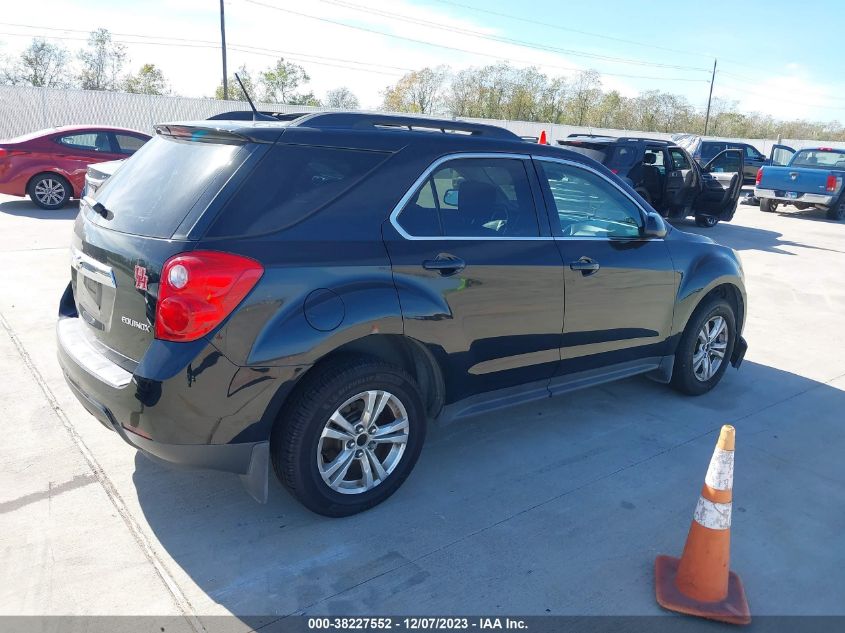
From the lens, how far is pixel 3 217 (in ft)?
36.2

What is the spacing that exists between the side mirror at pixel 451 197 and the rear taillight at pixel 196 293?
1211mm

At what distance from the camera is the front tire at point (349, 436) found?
3.02m

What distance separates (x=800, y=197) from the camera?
16.8 metres

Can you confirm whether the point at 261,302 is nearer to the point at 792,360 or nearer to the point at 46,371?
the point at 46,371

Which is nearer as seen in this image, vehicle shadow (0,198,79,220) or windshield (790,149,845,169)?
vehicle shadow (0,198,79,220)

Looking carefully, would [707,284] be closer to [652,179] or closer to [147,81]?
[652,179]

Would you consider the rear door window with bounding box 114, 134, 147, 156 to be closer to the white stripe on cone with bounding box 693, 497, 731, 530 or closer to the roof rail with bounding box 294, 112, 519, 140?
the roof rail with bounding box 294, 112, 519, 140

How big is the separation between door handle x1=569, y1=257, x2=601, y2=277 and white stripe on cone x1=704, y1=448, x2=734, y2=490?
1.48 meters

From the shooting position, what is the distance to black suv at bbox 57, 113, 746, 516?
109 inches

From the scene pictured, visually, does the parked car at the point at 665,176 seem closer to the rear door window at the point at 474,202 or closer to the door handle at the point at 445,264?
the rear door window at the point at 474,202

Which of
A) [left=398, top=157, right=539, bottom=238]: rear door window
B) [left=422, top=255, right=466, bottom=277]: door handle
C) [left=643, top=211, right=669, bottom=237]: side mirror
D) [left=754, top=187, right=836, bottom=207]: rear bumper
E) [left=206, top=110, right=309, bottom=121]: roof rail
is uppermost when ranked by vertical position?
[left=206, top=110, right=309, bottom=121]: roof rail

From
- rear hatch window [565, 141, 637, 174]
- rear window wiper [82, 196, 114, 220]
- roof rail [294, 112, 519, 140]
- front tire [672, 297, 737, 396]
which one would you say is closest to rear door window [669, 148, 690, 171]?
rear hatch window [565, 141, 637, 174]

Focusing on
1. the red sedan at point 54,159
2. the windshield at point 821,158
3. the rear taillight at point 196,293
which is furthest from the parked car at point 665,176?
the rear taillight at point 196,293

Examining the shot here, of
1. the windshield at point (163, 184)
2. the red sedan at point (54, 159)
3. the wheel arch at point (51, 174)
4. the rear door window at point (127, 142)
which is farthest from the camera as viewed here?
the rear door window at point (127, 142)
